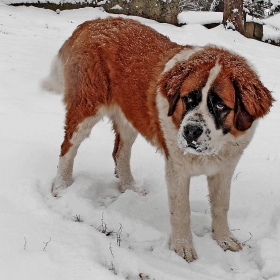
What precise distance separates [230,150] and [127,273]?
3.68ft

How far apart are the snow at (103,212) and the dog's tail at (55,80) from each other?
26.1 inches

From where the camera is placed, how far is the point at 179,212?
3156 millimetres

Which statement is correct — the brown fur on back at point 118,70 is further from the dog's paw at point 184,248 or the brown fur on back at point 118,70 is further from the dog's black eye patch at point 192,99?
the dog's paw at point 184,248

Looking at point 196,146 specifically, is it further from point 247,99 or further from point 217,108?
point 247,99

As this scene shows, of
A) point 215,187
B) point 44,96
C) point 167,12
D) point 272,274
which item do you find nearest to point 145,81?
Answer: point 215,187

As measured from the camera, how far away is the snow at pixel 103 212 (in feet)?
8.66

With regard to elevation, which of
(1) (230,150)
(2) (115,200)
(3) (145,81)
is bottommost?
(2) (115,200)

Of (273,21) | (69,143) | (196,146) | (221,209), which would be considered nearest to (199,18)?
(273,21)

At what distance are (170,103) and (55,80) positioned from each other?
1963 mm

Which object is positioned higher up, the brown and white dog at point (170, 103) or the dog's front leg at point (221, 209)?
the brown and white dog at point (170, 103)

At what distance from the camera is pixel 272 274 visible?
2883 mm

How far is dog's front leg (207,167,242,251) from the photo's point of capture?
3.24 metres

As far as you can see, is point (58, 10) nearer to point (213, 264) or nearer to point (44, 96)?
point (44, 96)

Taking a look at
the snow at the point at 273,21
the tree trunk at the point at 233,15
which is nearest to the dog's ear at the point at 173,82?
the tree trunk at the point at 233,15
